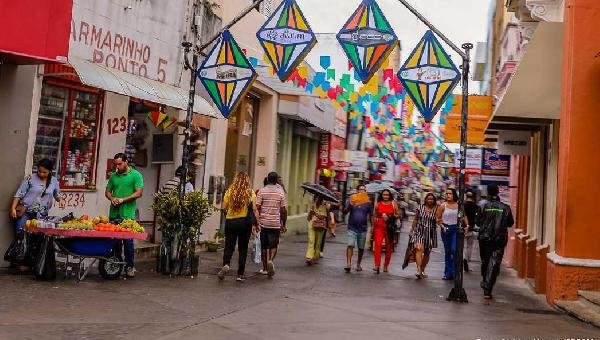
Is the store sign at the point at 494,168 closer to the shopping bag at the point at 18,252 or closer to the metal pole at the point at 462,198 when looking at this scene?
the metal pole at the point at 462,198

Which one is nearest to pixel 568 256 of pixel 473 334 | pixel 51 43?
pixel 473 334

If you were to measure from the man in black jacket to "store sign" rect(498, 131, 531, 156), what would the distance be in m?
4.28

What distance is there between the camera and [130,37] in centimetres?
1302

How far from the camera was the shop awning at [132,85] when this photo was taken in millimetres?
10320

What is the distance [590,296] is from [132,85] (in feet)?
26.3

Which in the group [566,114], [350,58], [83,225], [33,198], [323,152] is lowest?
[83,225]

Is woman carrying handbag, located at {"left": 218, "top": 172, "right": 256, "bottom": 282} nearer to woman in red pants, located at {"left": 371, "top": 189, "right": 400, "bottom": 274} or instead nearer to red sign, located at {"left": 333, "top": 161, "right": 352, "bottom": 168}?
woman in red pants, located at {"left": 371, "top": 189, "right": 400, "bottom": 274}

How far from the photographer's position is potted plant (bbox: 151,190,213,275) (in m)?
11.1

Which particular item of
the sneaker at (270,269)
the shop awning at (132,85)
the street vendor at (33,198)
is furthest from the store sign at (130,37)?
the sneaker at (270,269)

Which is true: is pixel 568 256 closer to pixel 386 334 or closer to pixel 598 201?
pixel 598 201

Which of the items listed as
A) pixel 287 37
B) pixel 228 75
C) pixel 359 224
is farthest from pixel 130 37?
pixel 359 224

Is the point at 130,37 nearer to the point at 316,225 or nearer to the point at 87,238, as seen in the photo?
the point at 87,238

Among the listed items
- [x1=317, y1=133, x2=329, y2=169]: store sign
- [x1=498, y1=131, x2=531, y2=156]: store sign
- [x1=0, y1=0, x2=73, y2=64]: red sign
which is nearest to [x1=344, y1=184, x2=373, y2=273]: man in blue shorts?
[x1=498, y1=131, x2=531, y2=156]: store sign

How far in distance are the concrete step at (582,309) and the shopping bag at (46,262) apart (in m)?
7.32
